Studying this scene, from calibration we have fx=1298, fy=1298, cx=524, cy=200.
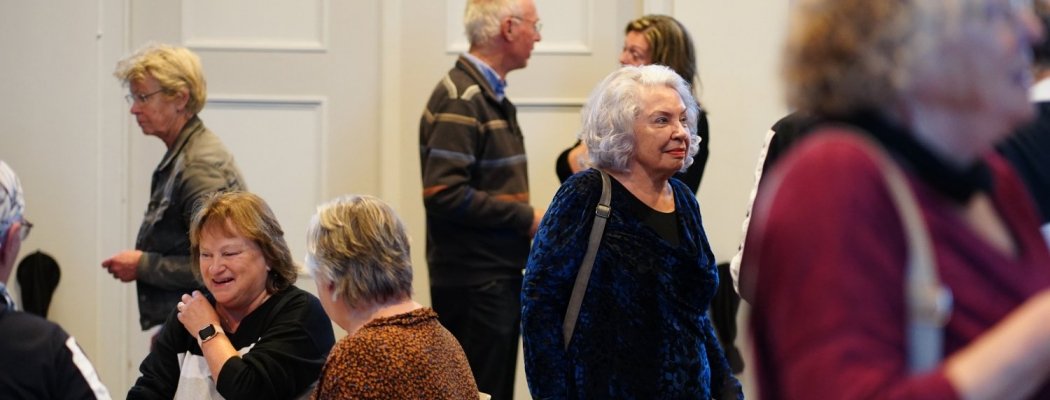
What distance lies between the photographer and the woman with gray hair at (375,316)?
2496 millimetres

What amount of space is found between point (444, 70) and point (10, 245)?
9.75ft

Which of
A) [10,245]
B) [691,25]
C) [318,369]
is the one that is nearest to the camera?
[10,245]

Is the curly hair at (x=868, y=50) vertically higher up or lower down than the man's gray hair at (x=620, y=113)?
higher up

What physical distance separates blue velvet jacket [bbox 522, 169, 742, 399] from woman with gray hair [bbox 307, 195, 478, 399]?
0.27m

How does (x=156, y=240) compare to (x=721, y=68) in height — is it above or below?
below

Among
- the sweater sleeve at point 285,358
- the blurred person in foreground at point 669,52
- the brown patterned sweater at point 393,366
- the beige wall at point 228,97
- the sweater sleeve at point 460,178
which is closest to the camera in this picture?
the brown patterned sweater at point 393,366

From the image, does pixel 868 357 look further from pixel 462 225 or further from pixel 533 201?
pixel 533 201

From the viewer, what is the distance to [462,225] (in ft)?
13.5

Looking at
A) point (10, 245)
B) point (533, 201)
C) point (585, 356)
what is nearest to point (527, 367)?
point (585, 356)

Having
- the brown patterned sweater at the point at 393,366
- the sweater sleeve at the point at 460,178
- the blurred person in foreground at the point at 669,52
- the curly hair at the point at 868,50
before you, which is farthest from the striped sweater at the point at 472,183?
the curly hair at the point at 868,50

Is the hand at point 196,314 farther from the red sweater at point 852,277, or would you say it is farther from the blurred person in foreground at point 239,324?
the red sweater at point 852,277

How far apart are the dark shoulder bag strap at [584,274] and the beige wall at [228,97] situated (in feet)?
6.53

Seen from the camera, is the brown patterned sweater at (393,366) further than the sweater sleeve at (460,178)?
No

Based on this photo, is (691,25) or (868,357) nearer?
(868,357)
